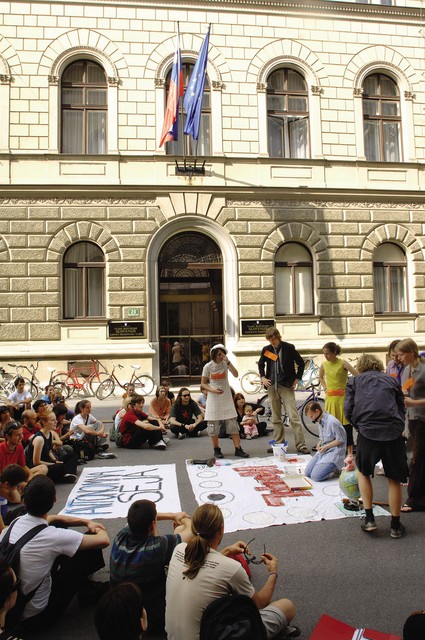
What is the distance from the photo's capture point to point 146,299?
15.4 metres

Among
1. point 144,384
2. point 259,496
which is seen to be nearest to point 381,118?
point 144,384

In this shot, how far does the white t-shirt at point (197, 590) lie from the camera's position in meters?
2.80

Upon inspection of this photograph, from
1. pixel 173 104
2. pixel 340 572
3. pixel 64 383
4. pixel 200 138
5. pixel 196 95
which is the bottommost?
pixel 340 572

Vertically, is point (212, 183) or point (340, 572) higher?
point (212, 183)

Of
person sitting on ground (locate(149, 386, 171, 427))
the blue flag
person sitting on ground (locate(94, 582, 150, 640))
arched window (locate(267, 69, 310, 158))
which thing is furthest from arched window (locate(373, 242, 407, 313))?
person sitting on ground (locate(94, 582, 150, 640))

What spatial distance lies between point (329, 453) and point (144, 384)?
8.49 metres

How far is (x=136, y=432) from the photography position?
9.37m

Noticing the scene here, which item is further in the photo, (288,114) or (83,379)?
(288,114)

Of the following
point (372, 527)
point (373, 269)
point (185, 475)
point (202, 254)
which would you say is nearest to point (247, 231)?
point (202, 254)

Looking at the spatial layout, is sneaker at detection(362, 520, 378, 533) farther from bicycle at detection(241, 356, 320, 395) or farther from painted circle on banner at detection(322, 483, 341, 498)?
bicycle at detection(241, 356, 320, 395)

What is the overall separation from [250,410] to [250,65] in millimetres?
11435

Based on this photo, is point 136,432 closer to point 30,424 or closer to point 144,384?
point 30,424

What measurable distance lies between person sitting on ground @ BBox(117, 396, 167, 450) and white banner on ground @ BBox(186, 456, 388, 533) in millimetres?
1614

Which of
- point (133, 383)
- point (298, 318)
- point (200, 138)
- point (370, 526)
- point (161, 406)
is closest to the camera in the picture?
point (370, 526)
